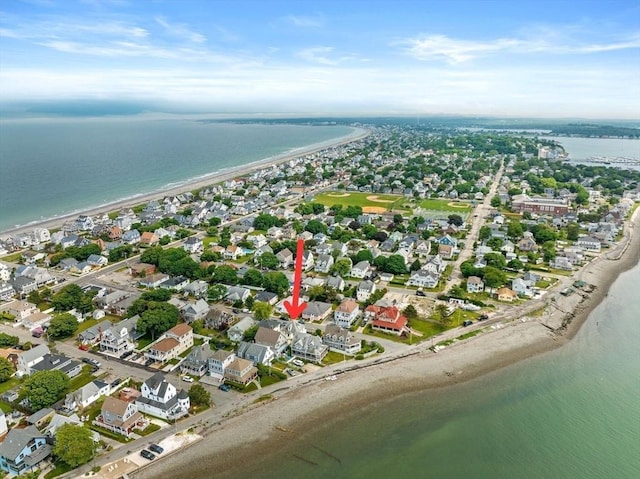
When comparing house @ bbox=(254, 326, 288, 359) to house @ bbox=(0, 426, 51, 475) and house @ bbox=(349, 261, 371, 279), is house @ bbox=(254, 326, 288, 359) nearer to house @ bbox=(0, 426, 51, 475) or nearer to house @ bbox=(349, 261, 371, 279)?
house @ bbox=(0, 426, 51, 475)

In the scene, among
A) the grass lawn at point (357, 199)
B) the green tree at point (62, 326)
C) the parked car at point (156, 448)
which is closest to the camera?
the parked car at point (156, 448)

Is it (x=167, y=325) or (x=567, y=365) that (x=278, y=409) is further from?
(x=567, y=365)

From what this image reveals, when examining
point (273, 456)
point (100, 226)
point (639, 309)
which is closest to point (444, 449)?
point (273, 456)

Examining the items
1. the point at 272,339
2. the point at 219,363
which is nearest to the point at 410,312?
the point at 272,339

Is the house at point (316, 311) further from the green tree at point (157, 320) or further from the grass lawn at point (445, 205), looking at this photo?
the grass lawn at point (445, 205)

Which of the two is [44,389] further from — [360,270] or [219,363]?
[360,270]

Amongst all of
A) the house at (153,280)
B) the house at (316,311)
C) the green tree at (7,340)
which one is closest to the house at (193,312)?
the house at (153,280)
